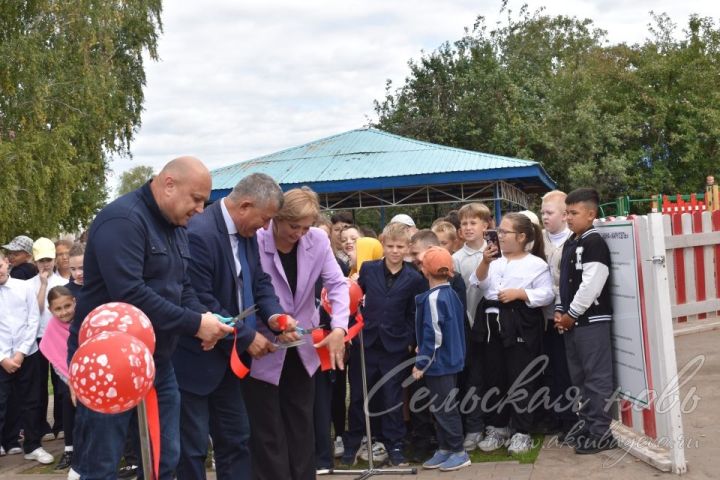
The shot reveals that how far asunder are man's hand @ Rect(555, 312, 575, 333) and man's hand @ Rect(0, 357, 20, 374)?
483 centimetres

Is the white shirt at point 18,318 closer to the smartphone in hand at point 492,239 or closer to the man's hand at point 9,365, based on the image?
the man's hand at point 9,365

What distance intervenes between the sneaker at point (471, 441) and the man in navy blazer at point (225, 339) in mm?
2455

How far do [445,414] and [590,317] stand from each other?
4.26 ft

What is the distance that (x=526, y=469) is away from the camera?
577 centimetres

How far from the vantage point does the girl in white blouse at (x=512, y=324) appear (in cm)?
636

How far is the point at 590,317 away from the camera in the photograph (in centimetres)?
591

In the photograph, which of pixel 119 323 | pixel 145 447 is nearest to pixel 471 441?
pixel 145 447

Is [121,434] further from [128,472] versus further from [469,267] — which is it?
[469,267]

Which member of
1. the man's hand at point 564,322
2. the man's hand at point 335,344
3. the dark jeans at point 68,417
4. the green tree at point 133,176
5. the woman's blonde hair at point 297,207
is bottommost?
the dark jeans at point 68,417

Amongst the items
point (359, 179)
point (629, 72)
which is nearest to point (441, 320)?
point (359, 179)

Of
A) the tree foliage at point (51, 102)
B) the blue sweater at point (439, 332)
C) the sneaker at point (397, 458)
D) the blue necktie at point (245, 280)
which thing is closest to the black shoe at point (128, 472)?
the sneaker at point (397, 458)

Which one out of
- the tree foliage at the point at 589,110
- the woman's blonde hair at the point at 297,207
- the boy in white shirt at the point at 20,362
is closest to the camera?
the woman's blonde hair at the point at 297,207

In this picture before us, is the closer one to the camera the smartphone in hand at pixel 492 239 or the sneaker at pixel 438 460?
the sneaker at pixel 438 460

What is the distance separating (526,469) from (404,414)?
1301mm
